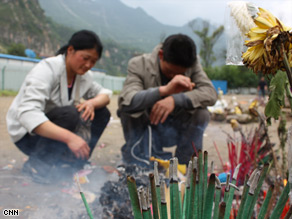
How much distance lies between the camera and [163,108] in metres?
1.90

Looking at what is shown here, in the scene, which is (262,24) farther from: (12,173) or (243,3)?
(12,173)

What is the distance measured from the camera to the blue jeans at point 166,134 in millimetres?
1992

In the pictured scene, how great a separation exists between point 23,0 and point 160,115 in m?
48.8

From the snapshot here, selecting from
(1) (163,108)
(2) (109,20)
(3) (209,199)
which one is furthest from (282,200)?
(2) (109,20)

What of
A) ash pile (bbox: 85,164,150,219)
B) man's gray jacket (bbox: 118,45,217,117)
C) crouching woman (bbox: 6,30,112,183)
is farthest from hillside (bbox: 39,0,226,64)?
ash pile (bbox: 85,164,150,219)

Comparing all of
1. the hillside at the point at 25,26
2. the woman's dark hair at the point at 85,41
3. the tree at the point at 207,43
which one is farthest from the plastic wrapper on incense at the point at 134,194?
the hillside at the point at 25,26

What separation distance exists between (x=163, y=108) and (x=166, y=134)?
1.16ft

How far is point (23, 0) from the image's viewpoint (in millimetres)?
42719

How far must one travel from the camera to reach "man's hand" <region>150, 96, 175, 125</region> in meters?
1.90

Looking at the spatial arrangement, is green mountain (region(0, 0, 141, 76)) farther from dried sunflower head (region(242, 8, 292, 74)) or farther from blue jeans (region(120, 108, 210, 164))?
dried sunflower head (region(242, 8, 292, 74))

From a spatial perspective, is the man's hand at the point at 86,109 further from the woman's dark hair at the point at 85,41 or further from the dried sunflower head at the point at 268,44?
the dried sunflower head at the point at 268,44

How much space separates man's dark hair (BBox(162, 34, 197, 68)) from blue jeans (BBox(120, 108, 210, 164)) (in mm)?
431

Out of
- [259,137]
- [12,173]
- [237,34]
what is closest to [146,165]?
[259,137]

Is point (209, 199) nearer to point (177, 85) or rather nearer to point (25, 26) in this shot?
Answer: point (177, 85)
